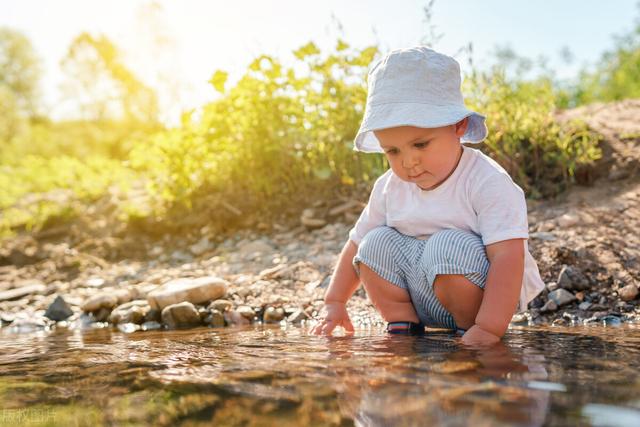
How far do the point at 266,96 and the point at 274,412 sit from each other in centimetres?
403

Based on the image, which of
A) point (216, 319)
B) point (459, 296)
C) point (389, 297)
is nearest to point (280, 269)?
point (216, 319)

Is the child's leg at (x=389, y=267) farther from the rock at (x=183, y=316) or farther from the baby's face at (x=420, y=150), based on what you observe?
the rock at (x=183, y=316)

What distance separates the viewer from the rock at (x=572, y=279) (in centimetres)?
315

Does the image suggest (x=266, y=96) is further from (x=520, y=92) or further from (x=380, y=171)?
(x=520, y=92)

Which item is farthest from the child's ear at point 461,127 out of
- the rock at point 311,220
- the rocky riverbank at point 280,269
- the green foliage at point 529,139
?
the rock at point 311,220

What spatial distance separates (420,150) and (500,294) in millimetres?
600

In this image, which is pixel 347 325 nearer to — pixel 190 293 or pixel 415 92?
pixel 415 92

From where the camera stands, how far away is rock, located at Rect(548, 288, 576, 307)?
3.05 meters

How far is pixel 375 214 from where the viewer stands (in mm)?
2752

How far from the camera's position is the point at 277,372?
171 centimetres

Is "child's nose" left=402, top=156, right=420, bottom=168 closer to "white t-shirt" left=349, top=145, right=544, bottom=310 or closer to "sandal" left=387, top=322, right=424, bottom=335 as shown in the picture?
"white t-shirt" left=349, top=145, right=544, bottom=310

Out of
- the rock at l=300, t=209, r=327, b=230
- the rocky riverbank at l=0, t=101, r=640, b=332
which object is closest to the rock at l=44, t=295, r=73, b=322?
the rocky riverbank at l=0, t=101, r=640, b=332

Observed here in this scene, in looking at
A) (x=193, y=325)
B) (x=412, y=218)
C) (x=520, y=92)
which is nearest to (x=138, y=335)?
(x=193, y=325)

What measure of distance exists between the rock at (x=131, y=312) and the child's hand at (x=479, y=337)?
7.05 ft
